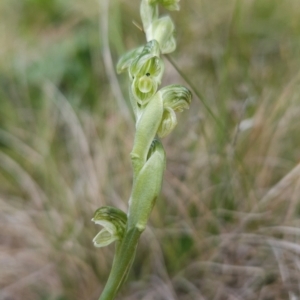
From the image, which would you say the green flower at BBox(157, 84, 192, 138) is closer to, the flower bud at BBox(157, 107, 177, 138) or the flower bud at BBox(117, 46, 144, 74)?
the flower bud at BBox(157, 107, 177, 138)

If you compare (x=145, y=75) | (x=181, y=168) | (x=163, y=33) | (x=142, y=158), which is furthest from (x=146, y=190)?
(x=181, y=168)

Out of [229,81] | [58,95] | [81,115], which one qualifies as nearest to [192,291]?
[229,81]

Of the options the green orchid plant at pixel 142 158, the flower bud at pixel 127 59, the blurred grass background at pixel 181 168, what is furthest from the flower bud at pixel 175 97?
the blurred grass background at pixel 181 168

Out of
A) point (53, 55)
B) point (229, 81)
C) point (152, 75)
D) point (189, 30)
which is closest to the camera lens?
point (152, 75)

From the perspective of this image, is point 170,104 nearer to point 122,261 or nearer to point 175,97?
point 175,97

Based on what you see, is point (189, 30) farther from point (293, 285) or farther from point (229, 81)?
point (293, 285)

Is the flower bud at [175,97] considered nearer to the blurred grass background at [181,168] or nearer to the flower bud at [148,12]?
the flower bud at [148,12]
